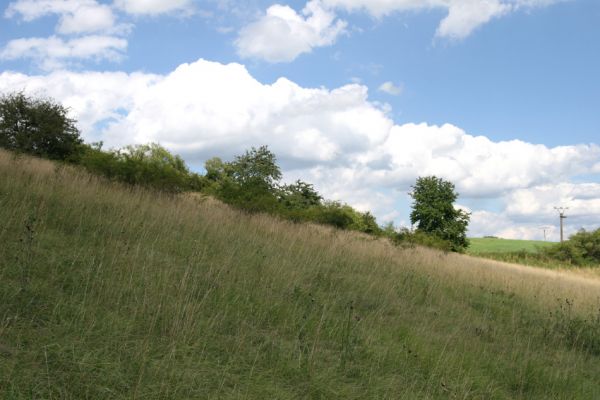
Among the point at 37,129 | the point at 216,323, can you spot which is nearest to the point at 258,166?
the point at 37,129

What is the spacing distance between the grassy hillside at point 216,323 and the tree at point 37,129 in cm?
1284

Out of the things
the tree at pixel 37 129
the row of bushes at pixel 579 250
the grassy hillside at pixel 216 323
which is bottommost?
the grassy hillside at pixel 216 323

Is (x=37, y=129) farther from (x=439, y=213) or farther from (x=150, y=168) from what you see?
(x=439, y=213)

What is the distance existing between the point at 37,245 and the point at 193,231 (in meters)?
3.38

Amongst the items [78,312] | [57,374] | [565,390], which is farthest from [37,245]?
[565,390]

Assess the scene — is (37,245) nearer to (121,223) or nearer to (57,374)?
(121,223)

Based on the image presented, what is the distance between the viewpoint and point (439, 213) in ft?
164

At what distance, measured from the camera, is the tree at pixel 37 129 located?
20.9 m

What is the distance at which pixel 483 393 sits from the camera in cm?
505

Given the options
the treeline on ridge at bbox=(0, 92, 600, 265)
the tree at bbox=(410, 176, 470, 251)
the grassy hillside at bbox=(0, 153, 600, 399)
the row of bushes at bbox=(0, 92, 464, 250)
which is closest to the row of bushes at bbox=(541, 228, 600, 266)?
the tree at bbox=(410, 176, 470, 251)

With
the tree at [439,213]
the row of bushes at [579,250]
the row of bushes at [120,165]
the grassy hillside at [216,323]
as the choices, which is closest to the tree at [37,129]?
the row of bushes at [120,165]

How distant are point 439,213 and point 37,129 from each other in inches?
1607

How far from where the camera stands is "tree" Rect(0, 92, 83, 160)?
20.9 meters

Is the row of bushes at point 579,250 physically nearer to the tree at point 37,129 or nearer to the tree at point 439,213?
the tree at point 439,213
